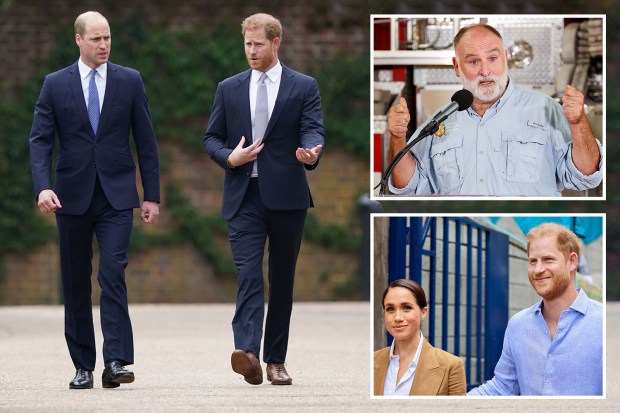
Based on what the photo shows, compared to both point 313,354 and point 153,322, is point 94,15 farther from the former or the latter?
point 153,322

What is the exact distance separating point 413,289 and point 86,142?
7.51 ft

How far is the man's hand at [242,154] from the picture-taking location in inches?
305

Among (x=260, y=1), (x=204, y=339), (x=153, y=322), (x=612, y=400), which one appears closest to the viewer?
(x=612, y=400)

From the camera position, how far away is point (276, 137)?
793cm

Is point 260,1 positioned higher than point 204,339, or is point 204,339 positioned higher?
point 260,1

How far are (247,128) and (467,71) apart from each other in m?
1.67

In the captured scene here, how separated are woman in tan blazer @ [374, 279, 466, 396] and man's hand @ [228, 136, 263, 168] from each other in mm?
1611

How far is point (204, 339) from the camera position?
1292 centimetres

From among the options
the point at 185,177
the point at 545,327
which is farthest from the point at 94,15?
the point at 185,177

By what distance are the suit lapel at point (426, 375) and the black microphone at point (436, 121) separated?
0.70 m

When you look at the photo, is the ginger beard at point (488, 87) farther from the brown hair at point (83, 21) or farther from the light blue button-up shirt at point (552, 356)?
the brown hair at point (83, 21)

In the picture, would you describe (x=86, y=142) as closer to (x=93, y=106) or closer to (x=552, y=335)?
(x=93, y=106)

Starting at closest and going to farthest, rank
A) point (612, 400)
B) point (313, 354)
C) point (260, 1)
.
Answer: point (612, 400) → point (313, 354) → point (260, 1)

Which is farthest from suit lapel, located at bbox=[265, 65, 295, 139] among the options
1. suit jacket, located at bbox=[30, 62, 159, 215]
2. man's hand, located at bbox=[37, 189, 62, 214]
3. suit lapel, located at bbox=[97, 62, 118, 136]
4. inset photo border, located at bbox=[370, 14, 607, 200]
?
inset photo border, located at bbox=[370, 14, 607, 200]
